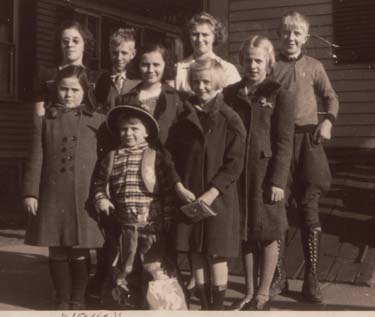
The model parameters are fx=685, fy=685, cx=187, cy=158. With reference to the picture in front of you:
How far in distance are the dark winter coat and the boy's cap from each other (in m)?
0.05

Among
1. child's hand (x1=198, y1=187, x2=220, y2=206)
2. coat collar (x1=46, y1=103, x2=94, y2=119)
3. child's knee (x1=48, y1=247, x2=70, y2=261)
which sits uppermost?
coat collar (x1=46, y1=103, x2=94, y2=119)

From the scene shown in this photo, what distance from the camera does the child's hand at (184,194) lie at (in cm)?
254

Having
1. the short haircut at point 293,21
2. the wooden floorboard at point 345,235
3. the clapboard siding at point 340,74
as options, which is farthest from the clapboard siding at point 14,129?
the short haircut at point 293,21

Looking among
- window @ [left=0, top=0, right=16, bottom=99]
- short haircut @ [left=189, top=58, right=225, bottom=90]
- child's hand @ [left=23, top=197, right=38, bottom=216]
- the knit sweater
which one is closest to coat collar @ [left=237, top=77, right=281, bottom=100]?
short haircut @ [left=189, top=58, right=225, bottom=90]

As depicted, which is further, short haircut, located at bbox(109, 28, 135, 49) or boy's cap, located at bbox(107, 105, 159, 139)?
short haircut, located at bbox(109, 28, 135, 49)

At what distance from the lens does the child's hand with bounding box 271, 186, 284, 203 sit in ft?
8.87

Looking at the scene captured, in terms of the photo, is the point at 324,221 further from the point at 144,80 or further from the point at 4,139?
the point at 4,139

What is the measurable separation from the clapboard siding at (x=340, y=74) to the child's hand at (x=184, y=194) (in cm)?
384

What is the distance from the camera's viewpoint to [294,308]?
2904 mm

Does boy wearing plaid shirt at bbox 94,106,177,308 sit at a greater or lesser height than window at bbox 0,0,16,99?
lesser

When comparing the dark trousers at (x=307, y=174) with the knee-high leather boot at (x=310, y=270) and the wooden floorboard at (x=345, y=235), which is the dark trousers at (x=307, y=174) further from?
the wooden floorboard at (x=345, y=235)

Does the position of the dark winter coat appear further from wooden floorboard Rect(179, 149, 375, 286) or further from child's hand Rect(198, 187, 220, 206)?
wooden floorboard Rect(179, 149, 375, 286)

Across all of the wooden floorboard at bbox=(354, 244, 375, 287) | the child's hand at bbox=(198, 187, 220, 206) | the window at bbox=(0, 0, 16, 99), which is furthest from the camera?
the window at bbox=(0, 0, 16, 99)

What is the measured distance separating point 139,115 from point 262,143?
19.6 inches
